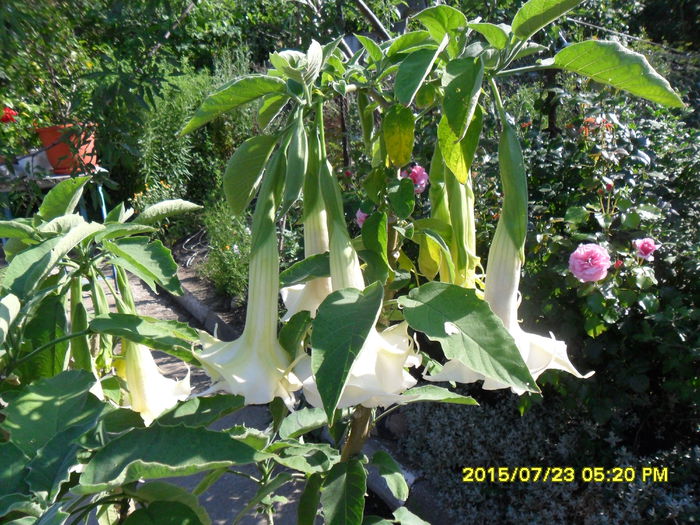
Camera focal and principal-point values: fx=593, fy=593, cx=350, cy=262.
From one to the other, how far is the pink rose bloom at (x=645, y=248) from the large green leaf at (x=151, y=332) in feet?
4.58

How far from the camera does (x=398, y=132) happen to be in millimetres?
614

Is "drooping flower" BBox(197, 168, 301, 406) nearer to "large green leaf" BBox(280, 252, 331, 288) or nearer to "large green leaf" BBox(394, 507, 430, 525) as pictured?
"large green leaf" BBox(280, 252, 331, 288)

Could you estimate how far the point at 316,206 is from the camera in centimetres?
59

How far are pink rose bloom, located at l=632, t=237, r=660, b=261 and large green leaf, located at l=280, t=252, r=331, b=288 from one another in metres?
1.35

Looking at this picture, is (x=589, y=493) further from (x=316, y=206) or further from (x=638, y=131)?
(x=316, y=206)

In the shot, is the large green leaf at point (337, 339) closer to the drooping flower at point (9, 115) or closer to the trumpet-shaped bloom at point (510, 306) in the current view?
the trumpet-shaped bloom at point (510, 306)

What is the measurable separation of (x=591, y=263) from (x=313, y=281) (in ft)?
3.95

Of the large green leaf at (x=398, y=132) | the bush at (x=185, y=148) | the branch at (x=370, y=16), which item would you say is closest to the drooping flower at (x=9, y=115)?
the bush at (x=185, y=148)

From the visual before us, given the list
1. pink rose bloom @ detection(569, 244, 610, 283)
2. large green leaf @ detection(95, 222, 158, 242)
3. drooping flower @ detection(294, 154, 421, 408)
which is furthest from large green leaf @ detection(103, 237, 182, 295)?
pink rose bloom @ detection(569, 244, 610, 283)

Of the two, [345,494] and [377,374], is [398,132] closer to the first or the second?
[377,374]

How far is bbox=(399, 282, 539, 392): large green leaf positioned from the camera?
1.45 ft

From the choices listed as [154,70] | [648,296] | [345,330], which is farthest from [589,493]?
[154,70]

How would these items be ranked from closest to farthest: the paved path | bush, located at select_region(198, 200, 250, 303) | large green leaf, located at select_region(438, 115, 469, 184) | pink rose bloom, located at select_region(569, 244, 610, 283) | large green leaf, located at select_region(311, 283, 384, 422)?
large green leaf, located at select_region(311, 283, 384, 422) → large green leaf, located at select_region(438, 115, 469, 184) → pink rose bloom, located at select_region(569, 244, 610, 283) → the paved path → bush, located at select_region(198, 200, 250, 303)

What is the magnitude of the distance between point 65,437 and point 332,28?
7.29 feet
